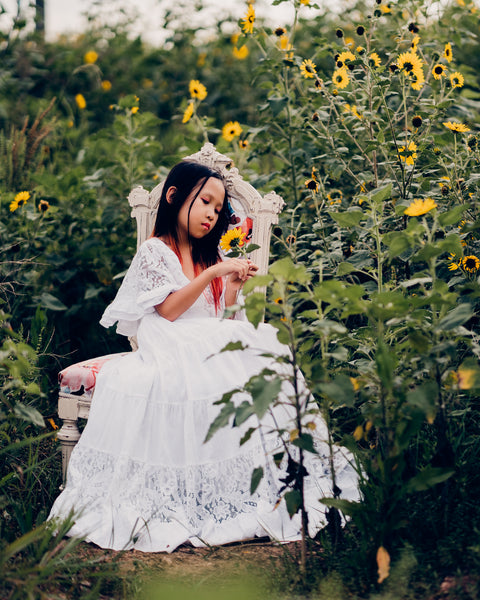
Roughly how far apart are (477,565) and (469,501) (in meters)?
0.29

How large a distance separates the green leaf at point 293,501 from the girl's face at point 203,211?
119 cm

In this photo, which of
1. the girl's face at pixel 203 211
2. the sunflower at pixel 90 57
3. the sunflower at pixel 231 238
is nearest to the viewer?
the sunflower at pixel 231 238

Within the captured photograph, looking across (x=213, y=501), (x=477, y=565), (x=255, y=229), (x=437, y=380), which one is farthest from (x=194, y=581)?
(x=255, y=229)

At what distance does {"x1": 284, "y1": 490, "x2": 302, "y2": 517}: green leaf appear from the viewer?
5.71ft

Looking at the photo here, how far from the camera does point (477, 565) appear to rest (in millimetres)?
1683

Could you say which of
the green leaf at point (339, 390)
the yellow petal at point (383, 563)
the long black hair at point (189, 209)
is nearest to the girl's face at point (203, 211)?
the long black hair at point (189, 209)

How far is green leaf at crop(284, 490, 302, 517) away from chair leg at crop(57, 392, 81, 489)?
0.93 meters

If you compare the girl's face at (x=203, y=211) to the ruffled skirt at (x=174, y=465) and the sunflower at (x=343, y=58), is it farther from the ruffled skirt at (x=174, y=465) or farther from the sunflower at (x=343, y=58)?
the sunflower at (x=343, y=58)

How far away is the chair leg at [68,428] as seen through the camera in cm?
235

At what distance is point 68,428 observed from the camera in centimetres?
238

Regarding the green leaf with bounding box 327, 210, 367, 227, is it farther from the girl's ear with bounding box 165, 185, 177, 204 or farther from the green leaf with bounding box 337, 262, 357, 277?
the girl's ear with bounding box 165, 185, 177, 204

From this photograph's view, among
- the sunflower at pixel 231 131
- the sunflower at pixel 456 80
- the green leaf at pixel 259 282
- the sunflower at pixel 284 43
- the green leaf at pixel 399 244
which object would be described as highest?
the sunflower at pixel 284 43

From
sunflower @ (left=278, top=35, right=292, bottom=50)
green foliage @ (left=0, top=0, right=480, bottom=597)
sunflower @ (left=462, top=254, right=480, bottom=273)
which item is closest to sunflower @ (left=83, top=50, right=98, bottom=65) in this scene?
green foliage @ (left=0, top=0, right=480, bottom=597)

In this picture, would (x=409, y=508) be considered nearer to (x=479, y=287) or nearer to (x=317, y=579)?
(x=317, y=579)
